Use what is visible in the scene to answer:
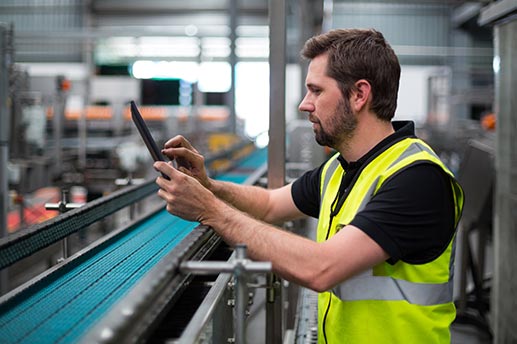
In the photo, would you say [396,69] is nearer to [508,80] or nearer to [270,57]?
[270,57]

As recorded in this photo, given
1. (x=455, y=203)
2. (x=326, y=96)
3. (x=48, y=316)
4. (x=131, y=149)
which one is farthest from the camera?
(x=131, y=149)

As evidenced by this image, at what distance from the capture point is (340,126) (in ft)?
5.52

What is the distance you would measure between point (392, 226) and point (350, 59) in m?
0.47

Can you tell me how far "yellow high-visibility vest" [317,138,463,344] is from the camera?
1.53m

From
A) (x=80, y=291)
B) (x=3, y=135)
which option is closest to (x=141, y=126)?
(x=80, y=291)

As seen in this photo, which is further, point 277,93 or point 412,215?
point 277,93

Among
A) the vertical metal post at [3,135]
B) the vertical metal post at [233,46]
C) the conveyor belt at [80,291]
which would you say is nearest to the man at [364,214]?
the conveyor belt at [80,291]

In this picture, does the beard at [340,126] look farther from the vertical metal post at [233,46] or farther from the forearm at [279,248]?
the vertical metal post at [233,46]

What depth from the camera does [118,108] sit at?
827 cm

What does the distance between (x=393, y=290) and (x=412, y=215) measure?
214mm

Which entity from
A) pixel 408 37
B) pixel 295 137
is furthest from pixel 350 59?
pixel 408 37

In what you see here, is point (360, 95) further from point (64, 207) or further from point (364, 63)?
point (64, 207)

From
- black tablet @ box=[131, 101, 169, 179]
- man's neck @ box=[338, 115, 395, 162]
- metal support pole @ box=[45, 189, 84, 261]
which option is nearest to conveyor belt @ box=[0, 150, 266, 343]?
metal support pole @ box=[45, 189, 84, 261]

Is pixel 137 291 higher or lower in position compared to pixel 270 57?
lower
